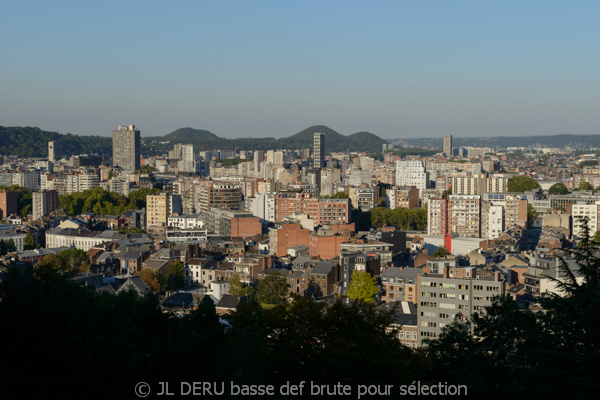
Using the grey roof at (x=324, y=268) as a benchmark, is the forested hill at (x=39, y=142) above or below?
above

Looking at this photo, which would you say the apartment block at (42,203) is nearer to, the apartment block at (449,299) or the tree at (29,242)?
the tree at (29,242)

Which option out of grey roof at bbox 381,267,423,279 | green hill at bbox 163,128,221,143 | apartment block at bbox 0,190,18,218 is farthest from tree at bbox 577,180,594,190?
green hill at bbox 163,128,221,143

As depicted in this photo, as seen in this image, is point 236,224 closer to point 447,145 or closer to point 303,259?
point 303,259

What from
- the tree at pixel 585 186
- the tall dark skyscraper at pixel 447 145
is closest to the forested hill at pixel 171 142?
the tall dark skyscraper at pixel 447 145

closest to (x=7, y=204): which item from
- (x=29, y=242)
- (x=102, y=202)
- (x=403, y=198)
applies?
(x=102, y=202)

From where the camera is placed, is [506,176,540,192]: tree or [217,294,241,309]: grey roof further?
[506,176,540,192]: tree

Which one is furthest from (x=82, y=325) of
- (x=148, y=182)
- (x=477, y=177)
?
(x=148, y=182)

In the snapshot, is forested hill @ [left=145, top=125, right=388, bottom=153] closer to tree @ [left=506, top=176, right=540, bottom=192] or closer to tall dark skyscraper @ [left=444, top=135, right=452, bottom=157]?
tall dark skyscraper @ [left=444, top=135, right=452, bottom=157]
